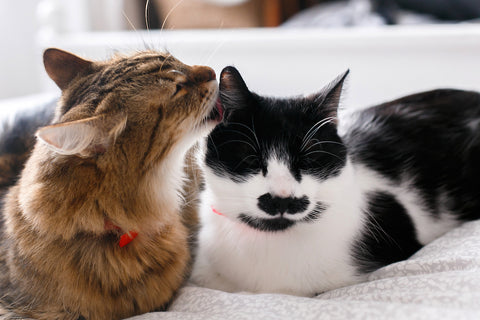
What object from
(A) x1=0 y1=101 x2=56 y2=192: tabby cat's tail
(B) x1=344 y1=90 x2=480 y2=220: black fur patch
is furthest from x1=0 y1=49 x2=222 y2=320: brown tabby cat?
(B) x1=344 y1=90 x2=480 y2=220: black fur patch

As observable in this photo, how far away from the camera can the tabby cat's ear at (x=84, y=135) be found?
0.81 meters

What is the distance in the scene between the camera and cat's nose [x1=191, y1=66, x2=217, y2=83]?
3.46 ft

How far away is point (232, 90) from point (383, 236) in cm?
56

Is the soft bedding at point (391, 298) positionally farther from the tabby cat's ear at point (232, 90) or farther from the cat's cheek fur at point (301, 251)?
the tabby cat's ear at point (232, 90)

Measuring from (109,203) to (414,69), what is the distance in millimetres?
1780

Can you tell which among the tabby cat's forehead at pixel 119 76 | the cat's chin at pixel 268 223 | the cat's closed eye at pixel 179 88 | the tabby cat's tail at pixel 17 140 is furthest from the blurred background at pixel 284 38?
the cat's chin at pixel 268 223

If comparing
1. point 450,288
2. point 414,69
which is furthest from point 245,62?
point 450,288

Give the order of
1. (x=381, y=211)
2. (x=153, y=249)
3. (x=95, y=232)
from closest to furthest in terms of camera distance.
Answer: (x=95, y=232) < (x=153, y=249) < (x=381, y=211)

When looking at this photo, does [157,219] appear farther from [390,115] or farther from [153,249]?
[390,115]

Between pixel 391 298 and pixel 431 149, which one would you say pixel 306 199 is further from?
pixel 431 149

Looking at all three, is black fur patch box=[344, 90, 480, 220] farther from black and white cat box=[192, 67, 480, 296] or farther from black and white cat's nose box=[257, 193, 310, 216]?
black and white cat's nose box=[257, 193, 310, 216]

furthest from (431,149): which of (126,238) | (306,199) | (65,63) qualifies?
(65,63)

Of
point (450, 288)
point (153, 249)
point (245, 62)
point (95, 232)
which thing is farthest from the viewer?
point (245, 62)

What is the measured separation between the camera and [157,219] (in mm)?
1061
